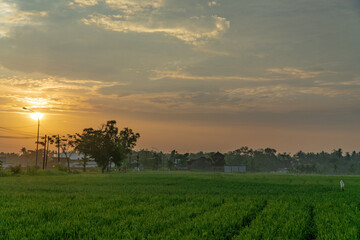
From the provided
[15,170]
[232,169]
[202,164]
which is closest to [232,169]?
[232,169]

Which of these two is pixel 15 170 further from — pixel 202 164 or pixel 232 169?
pixel 232 169

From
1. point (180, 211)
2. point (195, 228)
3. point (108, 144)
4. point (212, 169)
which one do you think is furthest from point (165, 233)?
point (212, 169)

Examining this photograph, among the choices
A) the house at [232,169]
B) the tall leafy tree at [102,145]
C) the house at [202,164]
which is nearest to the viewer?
the tall leafy tree at [102,145]

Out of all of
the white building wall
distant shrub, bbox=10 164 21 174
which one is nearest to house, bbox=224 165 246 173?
the white building wall

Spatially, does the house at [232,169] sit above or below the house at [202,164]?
below

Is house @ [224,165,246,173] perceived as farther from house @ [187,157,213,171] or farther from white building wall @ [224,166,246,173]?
house @ [187,157,213,171]

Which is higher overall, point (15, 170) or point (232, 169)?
point (15, 170)

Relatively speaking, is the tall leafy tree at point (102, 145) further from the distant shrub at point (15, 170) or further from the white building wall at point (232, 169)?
the white building wall at point (232, 169)

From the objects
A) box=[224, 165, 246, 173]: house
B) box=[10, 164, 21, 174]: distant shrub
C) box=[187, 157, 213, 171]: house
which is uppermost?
box=[10, 164, 21, 174]: distant shrub

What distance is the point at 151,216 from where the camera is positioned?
12523mm

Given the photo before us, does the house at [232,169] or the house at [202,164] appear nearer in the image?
the house at [232,169]

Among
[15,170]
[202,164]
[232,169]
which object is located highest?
[15,170]

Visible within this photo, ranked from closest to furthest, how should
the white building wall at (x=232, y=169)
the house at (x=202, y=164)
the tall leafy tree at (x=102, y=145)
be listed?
the tall leafy tree at (x=102, y=145), the white building wall at (x=232, y=169), the house at (x=202, y=164)

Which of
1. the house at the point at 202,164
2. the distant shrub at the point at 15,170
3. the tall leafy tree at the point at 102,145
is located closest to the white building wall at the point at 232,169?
the house at the point at 202,164
